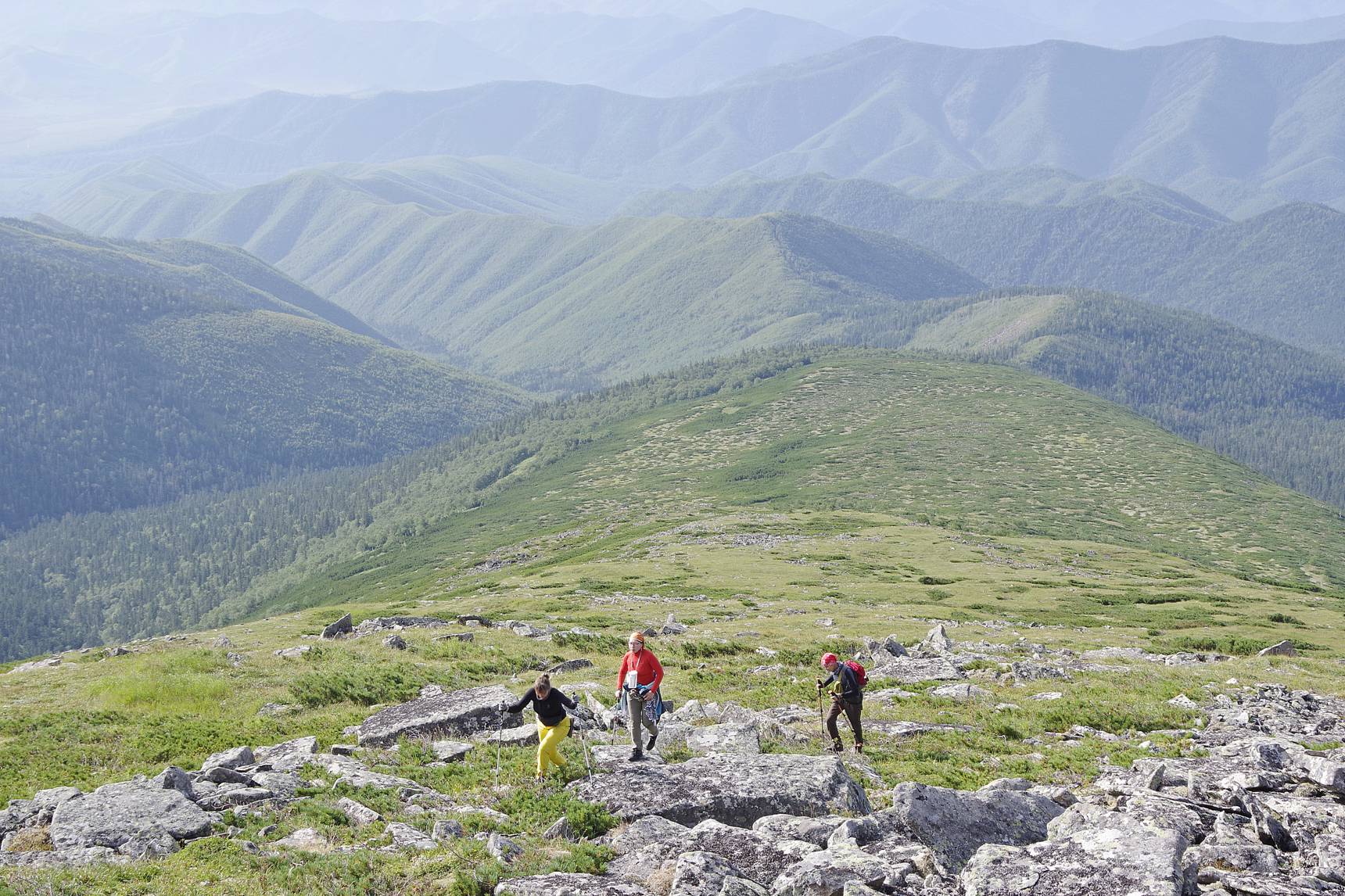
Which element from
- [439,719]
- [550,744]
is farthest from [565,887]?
[439,719]

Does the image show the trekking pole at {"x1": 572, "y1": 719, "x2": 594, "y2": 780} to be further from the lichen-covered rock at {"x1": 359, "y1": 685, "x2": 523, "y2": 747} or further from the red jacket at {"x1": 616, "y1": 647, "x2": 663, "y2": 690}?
the lichen-covered rock at {"x1": 359, "y1": 685, "x2": 523, "y2": 747}

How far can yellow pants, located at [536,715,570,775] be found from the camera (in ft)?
82.6

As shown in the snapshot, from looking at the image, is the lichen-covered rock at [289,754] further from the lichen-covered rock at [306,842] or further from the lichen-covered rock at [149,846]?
the lichen-covered rock at [149,846]

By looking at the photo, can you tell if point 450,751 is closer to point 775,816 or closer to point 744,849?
point 775,816

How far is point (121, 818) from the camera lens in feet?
71.1

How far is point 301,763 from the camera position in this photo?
2670cm

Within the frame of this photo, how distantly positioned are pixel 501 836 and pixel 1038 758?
16.9 metres

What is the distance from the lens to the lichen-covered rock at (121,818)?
69.4ft

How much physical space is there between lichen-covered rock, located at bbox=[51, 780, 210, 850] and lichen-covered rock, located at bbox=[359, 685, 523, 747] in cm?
744

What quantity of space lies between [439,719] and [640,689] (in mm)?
7528

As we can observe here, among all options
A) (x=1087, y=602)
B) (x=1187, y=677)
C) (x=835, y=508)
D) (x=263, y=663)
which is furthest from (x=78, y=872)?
(x=835, y=508)

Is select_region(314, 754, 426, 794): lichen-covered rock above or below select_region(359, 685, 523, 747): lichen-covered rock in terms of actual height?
below

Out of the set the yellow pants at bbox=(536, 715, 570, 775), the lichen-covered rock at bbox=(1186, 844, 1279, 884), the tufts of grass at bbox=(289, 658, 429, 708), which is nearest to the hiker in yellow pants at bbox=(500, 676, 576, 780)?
the yellow pants at bbox=(536, 715, 570, 775)

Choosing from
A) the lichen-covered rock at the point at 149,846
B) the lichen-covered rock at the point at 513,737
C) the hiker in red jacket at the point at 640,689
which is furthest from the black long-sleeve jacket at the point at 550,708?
the lichen-covered rock at the point at 149,846
